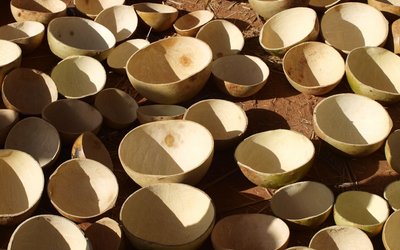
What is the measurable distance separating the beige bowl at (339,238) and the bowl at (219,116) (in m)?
0.71

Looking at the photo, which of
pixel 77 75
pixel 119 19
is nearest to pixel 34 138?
pixel 77 75

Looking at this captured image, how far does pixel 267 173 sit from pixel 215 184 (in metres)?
0.25

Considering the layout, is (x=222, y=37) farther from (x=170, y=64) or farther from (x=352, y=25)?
(x=352, y=25)

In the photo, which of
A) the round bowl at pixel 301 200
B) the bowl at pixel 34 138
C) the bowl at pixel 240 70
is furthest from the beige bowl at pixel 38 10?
the round bowl at pixel 301 200

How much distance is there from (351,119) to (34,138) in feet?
5.08

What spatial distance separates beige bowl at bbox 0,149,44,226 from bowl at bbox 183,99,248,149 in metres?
0.75

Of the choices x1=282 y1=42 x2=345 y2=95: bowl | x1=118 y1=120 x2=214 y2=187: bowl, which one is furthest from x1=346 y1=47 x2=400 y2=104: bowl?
x1=118 y1=120 x2=214 y2=187: bowl

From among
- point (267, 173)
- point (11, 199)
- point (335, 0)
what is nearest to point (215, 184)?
point (267, 173)

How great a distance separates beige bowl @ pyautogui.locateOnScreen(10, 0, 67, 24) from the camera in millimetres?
3609

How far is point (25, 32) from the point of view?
141 inches

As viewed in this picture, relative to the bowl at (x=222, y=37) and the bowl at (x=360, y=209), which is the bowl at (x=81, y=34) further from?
the bowl at (x=360, y=209)

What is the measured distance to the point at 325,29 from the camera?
3666 mm

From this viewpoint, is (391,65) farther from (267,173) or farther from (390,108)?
(267,173)

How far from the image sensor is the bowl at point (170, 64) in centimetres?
317
